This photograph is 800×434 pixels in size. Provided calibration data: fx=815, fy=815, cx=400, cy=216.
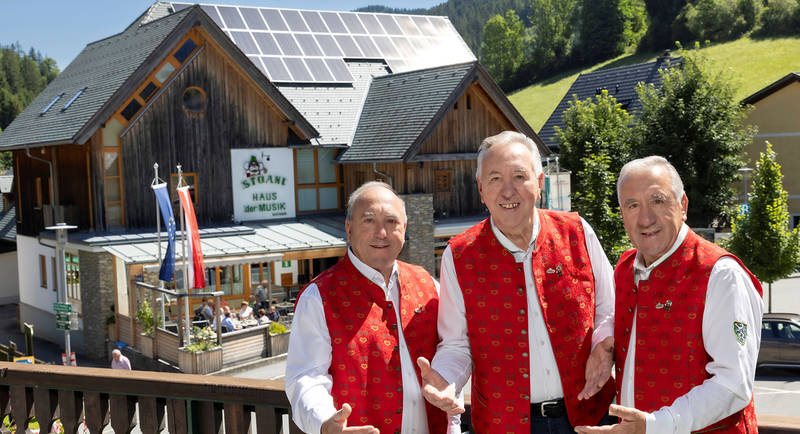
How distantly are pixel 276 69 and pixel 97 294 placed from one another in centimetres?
1004

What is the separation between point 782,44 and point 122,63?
60.6m

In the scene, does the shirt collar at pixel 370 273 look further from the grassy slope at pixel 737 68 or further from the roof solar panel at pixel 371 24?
the grassy slope at pixel 737 68

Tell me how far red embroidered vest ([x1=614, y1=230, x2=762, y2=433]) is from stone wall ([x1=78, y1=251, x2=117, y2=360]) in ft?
64.3

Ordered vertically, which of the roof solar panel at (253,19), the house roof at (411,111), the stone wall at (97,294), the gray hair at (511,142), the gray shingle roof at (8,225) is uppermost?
the roof solar panel at (253,19)

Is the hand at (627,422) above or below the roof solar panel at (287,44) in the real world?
below

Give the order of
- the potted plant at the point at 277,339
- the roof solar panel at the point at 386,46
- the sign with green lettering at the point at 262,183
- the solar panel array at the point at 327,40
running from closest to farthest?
the potted plant at the point at 277,339 → the sign with green lettering at the point at 262,183 → the solar panel array at the point at 327,40 → the roof solar panel at the point at 386,46

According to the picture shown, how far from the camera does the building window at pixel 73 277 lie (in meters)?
22.2

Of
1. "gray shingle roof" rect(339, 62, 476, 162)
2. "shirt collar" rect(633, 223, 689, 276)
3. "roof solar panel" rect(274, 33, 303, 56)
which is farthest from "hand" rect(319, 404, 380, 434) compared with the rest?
"roof solar panel" rect(274, 33, 303, 56)

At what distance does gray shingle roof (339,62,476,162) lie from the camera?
79.5ft

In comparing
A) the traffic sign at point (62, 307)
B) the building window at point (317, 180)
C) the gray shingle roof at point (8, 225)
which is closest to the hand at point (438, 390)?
the traffic sign at point (62, 307)

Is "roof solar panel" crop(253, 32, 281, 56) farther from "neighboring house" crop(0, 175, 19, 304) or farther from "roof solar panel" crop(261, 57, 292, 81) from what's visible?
"neighboring house" crop(0, 175, 19, 304)

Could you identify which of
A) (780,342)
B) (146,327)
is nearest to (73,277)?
(146,327)

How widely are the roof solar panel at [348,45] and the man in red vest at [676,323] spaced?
89.2 feet

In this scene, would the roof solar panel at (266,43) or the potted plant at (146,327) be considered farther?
the roof solar panel at (266,43)
